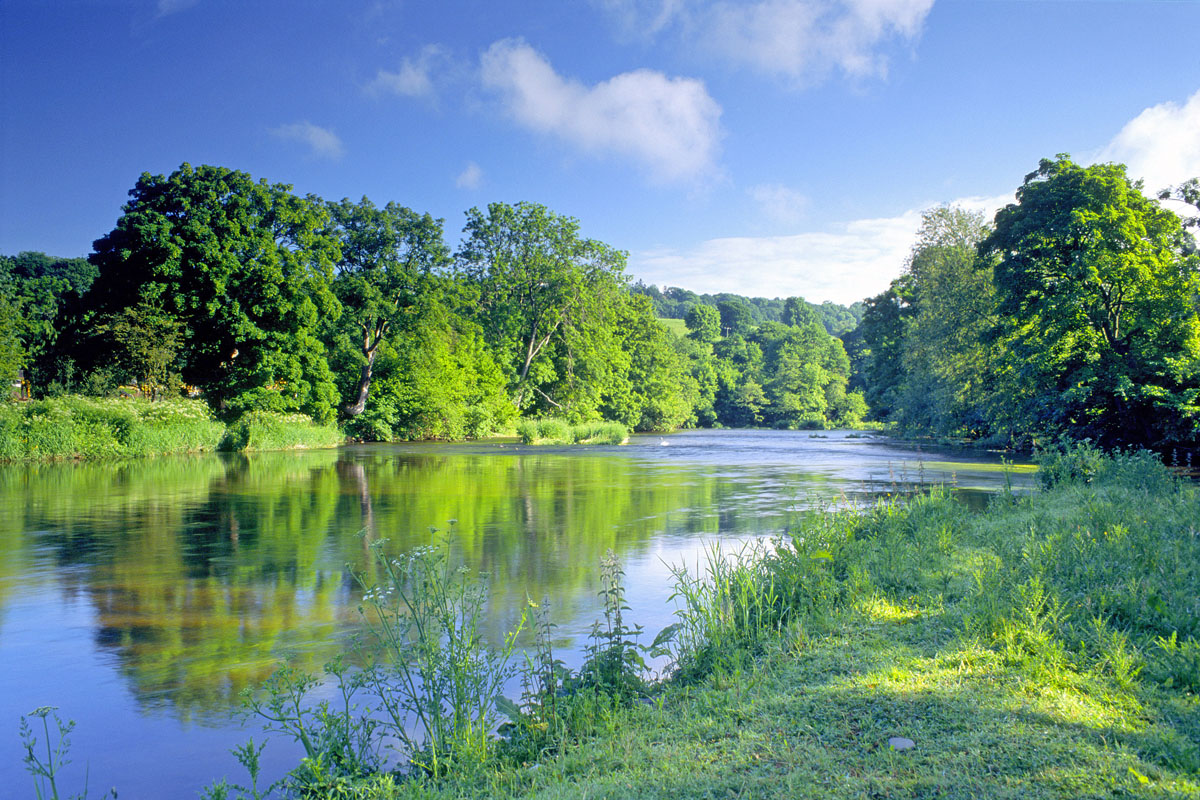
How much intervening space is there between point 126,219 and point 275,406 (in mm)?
9576

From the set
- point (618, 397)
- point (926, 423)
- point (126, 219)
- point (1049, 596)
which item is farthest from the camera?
point (618, 397)

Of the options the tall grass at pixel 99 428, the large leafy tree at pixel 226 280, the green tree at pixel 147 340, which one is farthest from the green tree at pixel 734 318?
the tall grass at pixel 99 428

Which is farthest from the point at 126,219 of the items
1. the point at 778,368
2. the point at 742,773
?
the point at 778,368

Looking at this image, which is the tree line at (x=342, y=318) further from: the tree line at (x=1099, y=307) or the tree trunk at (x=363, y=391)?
the tree line at (x=1099, y=307)

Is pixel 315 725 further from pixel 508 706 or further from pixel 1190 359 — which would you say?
pixel 1190 359

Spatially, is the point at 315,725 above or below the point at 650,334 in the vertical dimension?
below

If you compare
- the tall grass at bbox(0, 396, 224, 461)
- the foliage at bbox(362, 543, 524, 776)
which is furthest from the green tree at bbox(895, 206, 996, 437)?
the tall grass at bbox(0, 396, 224, 461)

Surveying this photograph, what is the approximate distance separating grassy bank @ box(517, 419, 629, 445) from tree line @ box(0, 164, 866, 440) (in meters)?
4.81

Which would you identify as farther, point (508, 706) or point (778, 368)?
point (778, 368)

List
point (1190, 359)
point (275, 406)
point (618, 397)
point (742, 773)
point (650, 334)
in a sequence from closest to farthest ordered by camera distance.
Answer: point (742, 773) → point (1190, 359) → point (275, 406) → point (618, 397) → point (650, 334)

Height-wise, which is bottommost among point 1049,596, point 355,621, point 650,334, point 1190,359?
point 355,621

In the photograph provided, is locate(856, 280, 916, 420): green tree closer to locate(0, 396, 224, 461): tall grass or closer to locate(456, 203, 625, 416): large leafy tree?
locate(456, 203, 625, 416): large leafy tree

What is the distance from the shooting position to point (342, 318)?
38094 millimetres

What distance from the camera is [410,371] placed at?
3919cm
